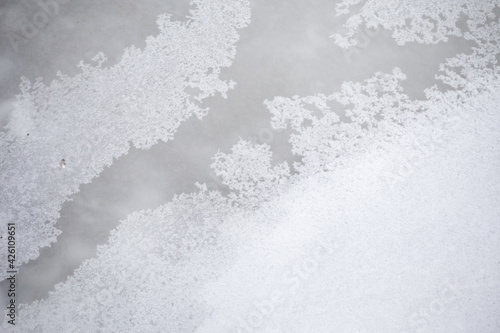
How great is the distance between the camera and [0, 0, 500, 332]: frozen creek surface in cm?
152

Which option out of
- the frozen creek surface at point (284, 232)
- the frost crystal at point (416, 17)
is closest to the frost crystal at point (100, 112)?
the frozen creek surface at point (284, 232)

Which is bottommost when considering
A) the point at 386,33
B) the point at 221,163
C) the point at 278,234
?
the point at 278,234

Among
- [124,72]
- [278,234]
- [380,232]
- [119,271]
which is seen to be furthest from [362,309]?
[124,72]

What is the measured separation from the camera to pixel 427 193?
1677mm

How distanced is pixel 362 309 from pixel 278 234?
1.77 ft

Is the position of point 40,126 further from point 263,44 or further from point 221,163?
point 263,44

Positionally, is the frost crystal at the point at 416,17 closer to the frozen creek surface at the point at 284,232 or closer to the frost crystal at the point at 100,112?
the frozen creek surface at the point at 284,232

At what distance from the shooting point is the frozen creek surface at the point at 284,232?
4.99 feet

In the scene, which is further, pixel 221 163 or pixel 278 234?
pixel 221 163

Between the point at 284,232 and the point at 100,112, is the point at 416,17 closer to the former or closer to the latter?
the point at 284,232

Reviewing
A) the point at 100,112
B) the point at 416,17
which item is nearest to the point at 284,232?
the point at 100,112

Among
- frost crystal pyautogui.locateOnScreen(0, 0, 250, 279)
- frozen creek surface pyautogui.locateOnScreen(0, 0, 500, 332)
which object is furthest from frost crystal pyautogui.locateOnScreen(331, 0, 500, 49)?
frost crystal pyautogui.locateOnScreen(0, 0, 250, 279)

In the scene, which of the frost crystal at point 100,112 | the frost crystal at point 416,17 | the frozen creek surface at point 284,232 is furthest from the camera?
the frost crystal at point 416,17

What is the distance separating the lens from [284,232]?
1618 mm
